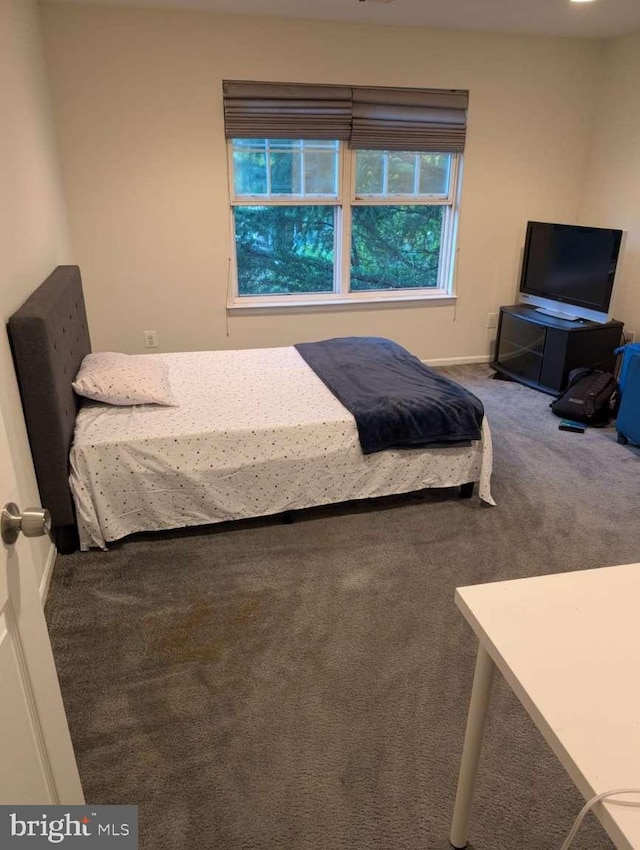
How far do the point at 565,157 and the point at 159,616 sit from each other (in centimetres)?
445

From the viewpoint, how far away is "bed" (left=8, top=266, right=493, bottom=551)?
2.36 m

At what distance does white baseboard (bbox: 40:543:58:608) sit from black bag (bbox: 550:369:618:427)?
3.11 meters

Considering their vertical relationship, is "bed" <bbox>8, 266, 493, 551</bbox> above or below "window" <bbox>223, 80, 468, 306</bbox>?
below

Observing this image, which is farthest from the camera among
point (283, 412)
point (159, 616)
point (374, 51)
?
point (374, 51)

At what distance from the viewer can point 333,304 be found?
4.60 meters

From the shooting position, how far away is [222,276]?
432cm

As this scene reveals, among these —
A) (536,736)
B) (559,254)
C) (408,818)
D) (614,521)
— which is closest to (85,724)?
(408,818)

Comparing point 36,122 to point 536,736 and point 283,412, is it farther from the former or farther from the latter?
point 536,736

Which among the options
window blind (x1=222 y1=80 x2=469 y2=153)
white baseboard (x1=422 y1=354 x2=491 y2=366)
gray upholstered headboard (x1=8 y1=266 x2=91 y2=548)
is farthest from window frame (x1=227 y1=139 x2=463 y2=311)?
gray upholstered headboard (x1=8 y1=266 x2=91 y2=548)

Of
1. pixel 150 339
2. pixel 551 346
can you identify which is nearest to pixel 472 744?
pixel 551 346

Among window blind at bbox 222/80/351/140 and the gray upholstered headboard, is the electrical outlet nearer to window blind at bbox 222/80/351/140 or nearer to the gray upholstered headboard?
window blind at bbox 222/80/351/140

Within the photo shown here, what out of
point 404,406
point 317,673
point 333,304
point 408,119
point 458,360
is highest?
point 408,119

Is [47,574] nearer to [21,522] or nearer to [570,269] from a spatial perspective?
[21,522]

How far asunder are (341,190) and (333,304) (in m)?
0.81
